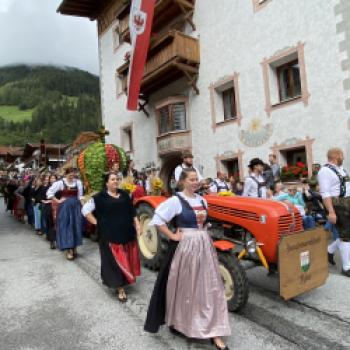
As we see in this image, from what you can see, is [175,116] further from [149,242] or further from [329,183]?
[329,183]

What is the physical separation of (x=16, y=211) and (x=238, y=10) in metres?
11.2

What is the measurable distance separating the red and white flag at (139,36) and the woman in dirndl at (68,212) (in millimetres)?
7981

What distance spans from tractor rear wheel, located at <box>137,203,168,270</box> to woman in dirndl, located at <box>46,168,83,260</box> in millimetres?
1656

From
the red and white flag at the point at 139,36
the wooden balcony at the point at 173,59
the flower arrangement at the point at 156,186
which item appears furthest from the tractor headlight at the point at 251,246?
the red and white flag at the point at 139,36

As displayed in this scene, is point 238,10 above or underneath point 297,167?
above

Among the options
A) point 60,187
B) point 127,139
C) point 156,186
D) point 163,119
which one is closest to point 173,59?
point 163,119

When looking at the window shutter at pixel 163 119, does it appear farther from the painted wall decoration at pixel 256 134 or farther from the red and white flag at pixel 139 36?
the painted wall decoration at pixel 256 134

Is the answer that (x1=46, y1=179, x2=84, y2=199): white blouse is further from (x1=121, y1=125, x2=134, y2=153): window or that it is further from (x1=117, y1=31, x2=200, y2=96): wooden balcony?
(x1=121, y1=125, x2=134, y2=153): window

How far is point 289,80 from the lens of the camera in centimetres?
1150

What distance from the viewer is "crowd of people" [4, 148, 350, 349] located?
10.4ft

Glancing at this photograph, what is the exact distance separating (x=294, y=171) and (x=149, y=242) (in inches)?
248

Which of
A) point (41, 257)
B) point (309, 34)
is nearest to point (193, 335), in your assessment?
point (41, 257)

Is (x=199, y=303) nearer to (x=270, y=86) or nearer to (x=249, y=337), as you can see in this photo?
(x=249, y=337)

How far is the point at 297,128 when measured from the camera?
1075cm
